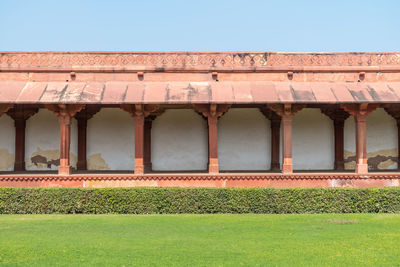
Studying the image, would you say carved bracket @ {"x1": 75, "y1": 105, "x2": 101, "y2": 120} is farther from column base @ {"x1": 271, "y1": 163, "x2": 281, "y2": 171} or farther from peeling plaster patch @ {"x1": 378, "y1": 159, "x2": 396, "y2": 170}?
peeling plaster patch @ {"x1": 378, "y1": 159, "x2": 396, "y2": 170}

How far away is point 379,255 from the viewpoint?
6781mm

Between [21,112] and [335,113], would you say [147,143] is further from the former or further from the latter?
[335,113]

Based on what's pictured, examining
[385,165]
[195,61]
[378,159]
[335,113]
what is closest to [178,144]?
[195,61]

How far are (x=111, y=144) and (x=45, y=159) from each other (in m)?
2.50

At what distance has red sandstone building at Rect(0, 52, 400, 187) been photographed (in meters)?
14.3

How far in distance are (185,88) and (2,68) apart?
619 cm

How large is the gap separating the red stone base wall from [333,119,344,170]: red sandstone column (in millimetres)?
3134

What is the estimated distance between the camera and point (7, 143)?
17250 millimetres

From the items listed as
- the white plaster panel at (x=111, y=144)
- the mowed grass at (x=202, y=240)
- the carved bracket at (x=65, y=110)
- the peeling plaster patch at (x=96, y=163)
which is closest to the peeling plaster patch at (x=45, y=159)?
the peeling plaster patch at (x=96, y=163)

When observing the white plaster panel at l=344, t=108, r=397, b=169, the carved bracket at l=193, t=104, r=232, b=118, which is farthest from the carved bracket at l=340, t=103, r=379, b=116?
the carved bracket at l=193, t=104, r=232, b=118

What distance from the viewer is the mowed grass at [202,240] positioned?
6547mm

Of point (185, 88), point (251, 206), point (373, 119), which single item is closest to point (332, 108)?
point (373, 119)

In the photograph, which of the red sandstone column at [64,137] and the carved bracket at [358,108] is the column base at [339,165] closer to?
the carved bracket at [358,108]

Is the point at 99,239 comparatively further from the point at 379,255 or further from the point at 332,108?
the point at 332,108
